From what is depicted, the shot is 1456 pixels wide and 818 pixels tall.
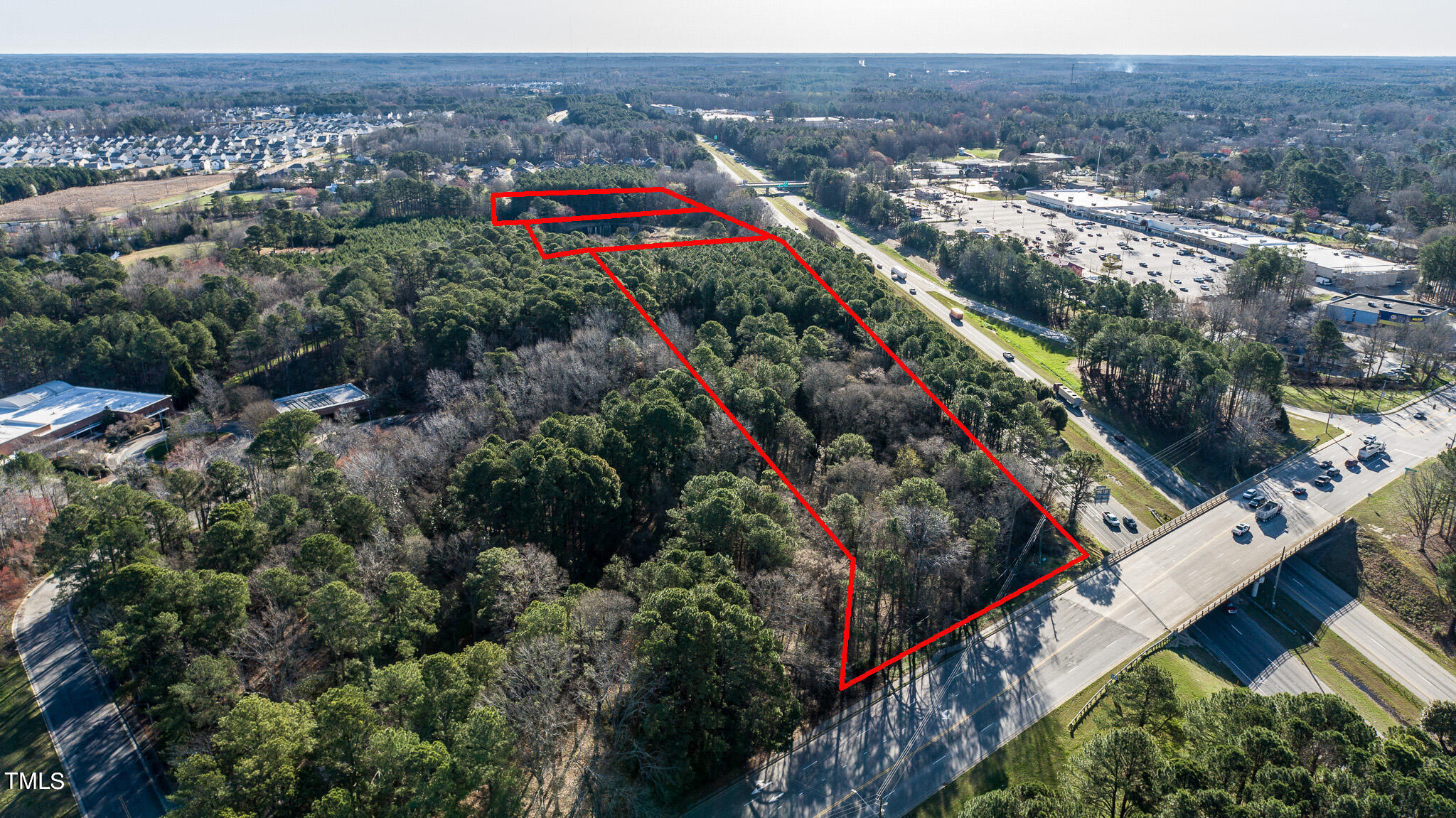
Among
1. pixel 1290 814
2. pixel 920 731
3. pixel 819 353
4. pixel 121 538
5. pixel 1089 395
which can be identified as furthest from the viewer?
pixel 1089 395

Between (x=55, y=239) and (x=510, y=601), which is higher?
(x=55, y=239)

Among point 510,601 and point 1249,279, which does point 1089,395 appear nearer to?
point 1249,279

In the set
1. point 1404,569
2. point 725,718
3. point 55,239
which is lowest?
point 1404,569

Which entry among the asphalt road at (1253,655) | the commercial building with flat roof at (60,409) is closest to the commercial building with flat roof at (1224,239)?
the asphalt road at (1253,655)

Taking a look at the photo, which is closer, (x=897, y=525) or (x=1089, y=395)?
(x=897, y=525)

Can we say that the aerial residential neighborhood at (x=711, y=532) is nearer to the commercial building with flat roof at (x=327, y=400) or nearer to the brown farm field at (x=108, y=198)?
the commercial building with flat roof at (x=327, y=400)

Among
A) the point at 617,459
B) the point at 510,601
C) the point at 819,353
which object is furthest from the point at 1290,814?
the point at 819,353

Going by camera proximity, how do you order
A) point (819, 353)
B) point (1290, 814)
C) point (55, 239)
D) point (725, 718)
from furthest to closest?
point (55, 239) → point (819, 353) → point (725, 718) → point (1290, 814)

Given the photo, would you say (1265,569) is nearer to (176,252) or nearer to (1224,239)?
(1224,239)
